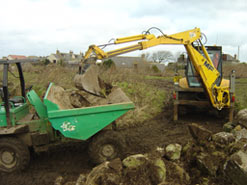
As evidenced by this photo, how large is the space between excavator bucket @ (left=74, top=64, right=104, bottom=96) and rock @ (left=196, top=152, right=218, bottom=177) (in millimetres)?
2377

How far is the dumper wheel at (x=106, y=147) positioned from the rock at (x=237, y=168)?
179 centimetres

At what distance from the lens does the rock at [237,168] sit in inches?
110

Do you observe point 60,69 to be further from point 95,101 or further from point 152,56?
point 152,56

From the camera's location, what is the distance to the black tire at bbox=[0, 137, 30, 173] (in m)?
3.78

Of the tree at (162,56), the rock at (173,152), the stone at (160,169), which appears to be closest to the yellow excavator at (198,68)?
the rock at (173,152)

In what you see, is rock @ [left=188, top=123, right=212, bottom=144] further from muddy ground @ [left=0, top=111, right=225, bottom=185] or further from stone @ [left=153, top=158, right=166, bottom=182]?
stone @ [left=153, top=158, right=166, bottom=182]

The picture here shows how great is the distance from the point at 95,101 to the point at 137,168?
6.53 ft

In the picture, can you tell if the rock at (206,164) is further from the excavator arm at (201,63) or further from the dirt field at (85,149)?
the excavator arm at (201,63)

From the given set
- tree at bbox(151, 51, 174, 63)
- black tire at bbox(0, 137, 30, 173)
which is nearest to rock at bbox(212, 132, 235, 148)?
black tire at bbox(0, 137, 30, 173)

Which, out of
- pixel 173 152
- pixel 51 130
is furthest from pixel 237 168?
pixel 51 130

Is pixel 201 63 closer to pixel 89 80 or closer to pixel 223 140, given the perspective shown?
pixel 223 140

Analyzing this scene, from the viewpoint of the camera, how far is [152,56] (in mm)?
50500

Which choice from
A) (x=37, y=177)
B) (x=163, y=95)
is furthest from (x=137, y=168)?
(x=163, y=95)

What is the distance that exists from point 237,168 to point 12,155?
11.7ft
